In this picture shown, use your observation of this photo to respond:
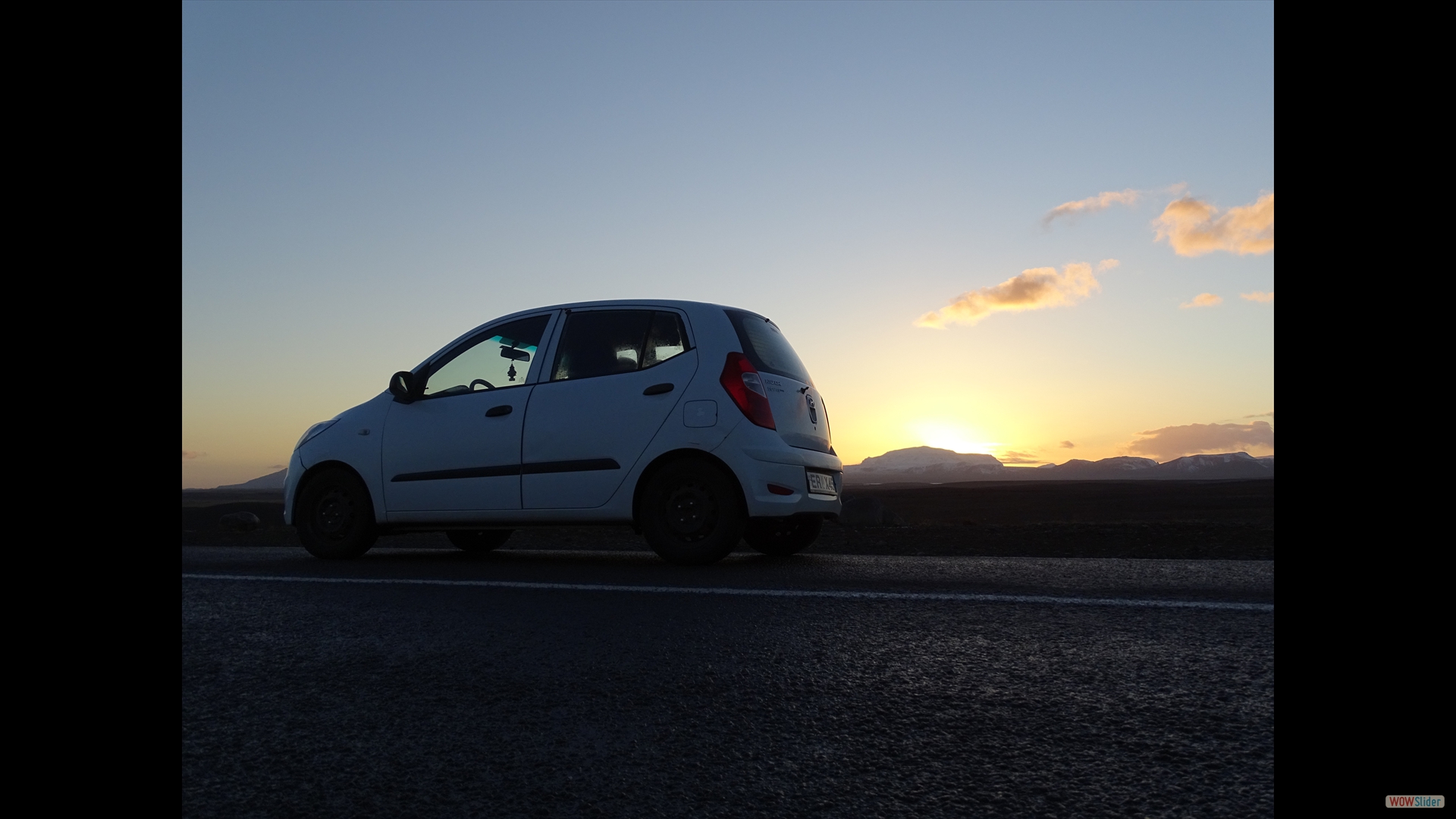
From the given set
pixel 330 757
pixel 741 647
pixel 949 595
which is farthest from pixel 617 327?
pixel 330 757

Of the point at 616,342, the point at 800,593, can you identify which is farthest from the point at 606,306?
the point at 800,593

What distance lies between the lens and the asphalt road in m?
1.97

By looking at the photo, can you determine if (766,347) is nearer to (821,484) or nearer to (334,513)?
(821,484)

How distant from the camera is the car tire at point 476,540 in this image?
821 centimetres

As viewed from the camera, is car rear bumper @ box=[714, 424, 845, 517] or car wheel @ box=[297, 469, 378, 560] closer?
car rear bumper @ box=[714, 424, 845, 517]

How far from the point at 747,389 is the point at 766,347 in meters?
0.64

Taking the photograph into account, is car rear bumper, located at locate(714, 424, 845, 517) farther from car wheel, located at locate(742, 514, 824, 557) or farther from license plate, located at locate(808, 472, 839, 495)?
car wheel, located at locate(742, 514, 824, 557)

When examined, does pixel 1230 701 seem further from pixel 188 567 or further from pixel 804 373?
pixel 188 567

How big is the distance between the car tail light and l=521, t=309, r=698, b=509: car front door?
27 centimetres

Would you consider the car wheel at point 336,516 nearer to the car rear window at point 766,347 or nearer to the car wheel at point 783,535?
the car wheel at point 783,535

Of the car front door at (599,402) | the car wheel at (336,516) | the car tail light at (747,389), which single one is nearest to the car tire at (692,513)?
the car front door at (599,402)

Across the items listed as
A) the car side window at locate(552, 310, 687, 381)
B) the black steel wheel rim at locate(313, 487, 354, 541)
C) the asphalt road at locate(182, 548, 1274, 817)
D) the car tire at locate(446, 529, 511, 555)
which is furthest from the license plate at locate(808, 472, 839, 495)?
the black steel wheel rim at locate(313, 487, 354, 541)
